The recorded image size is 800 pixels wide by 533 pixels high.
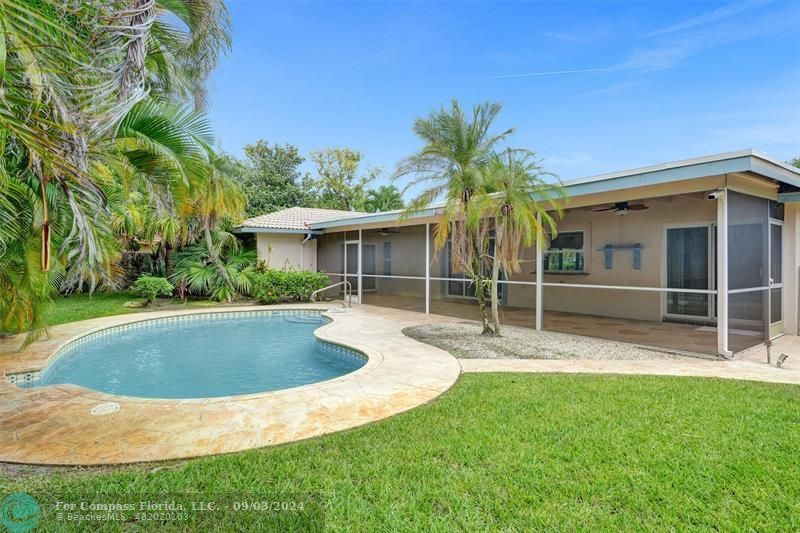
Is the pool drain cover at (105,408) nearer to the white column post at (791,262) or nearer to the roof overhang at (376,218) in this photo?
the roof overhang at (376,218)

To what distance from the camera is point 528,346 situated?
8.07 m

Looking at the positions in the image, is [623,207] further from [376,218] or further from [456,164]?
[376,218]

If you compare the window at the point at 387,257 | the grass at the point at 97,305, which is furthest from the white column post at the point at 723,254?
the grass at the point at 97,305

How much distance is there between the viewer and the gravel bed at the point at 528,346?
7.29 meters

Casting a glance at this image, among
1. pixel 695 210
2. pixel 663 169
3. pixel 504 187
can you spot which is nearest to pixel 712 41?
pixel 695 210

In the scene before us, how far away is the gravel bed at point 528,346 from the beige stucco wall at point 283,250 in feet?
31.6

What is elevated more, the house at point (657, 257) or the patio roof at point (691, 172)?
the patio roof at point (691, 172)

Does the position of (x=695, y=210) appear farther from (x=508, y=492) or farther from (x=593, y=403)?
(x=508, y=492)

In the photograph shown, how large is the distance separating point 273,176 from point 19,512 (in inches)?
1192

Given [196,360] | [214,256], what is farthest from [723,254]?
[214,256]

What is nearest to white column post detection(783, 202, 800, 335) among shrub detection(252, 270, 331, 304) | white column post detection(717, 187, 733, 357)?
white column post detection(717, 187, 733, 357)

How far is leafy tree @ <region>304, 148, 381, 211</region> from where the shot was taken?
36094 millimetres

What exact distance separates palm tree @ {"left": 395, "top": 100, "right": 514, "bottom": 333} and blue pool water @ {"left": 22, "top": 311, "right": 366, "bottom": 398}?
3271mm

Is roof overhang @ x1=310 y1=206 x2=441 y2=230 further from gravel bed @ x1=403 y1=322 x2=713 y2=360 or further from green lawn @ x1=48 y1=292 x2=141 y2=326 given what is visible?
green lawn @ x1=48 y1=292 x2=141 y2=326
